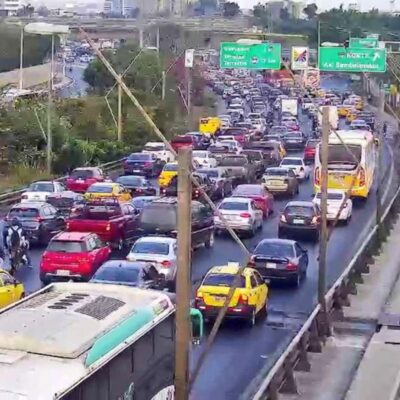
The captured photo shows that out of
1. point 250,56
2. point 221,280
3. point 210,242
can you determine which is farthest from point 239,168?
point 221,280

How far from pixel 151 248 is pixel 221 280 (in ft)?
13.5

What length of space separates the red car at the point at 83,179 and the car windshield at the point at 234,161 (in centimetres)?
655

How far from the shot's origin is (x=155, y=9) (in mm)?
102562

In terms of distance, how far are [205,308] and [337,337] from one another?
2802mm

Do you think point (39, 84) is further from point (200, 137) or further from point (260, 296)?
point (260, 296)

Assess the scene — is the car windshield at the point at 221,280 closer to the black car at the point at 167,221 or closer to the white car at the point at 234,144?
the black car at the point at 167,221

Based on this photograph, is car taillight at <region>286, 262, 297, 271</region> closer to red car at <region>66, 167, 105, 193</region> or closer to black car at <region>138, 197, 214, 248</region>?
black car at <region>138, 197, 214, 248</region>

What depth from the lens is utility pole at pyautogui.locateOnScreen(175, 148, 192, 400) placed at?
498 inches

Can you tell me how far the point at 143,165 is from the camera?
53062 mm

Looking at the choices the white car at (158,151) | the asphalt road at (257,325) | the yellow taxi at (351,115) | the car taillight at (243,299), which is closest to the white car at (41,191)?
the asphalt road at (257,325)

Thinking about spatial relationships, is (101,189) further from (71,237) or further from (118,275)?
(118,275)

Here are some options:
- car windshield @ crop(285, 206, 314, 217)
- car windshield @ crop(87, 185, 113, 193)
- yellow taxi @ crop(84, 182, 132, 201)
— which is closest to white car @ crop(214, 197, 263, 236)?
car windshield @ crop(285, 206, 314, 217)

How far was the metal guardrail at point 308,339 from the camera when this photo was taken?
17.4 metres

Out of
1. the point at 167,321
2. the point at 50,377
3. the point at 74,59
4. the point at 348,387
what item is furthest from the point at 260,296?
the point at 74,59
